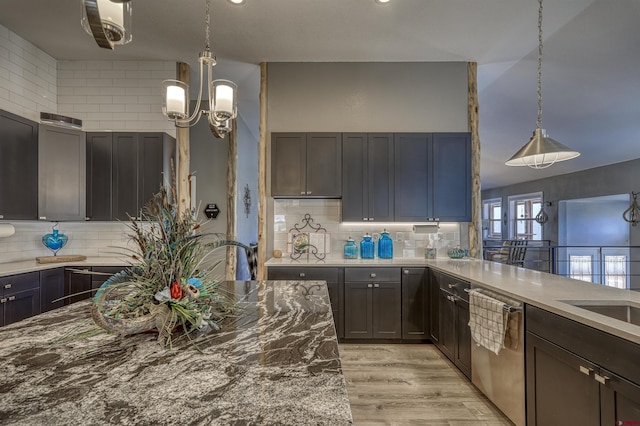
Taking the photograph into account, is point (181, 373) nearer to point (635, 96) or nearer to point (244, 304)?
point (244, 304)

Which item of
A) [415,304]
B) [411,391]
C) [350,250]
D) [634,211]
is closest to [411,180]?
[350,250]

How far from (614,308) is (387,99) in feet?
10.5

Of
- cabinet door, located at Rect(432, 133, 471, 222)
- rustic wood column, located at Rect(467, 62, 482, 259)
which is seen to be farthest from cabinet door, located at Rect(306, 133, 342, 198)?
rustic wood column, located at Rect(467, 62, 482, 259)

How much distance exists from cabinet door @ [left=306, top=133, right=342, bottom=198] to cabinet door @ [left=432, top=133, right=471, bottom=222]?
1184mm

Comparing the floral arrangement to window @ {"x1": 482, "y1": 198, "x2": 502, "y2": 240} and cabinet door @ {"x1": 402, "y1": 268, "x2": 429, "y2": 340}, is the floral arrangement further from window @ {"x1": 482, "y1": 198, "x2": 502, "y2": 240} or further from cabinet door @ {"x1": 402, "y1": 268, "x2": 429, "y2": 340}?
window @ {"x1": 482, "y1": 198, "x2": 502, "y2": 240}

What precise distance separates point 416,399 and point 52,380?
236 cm

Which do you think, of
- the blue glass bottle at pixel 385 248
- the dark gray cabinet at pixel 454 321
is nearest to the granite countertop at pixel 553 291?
the dark gray cabinet at pixel 454 321

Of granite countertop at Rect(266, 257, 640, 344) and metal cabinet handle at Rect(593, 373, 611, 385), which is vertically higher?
granite countertop at Rect(266, 257, 640, 344)

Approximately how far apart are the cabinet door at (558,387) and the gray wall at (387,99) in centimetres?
297

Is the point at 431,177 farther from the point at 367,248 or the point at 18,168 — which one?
the point at 18,168

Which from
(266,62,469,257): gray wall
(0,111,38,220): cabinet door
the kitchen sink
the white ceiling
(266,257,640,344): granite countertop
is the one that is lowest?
the kitchen sink

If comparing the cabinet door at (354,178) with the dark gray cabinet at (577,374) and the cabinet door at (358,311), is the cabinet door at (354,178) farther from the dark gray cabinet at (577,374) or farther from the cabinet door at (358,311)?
the dark gray cabinet at (577,374)

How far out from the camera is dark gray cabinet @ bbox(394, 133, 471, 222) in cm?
384

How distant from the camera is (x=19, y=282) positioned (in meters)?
2.91
